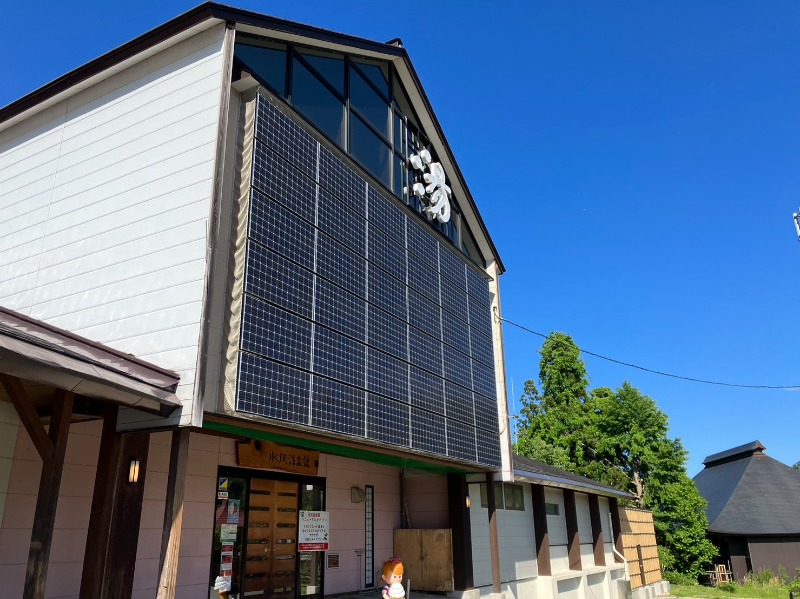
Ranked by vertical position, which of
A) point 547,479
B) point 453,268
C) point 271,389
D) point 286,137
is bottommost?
point 547,479

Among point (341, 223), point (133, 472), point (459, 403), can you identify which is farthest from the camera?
point (459, 403)

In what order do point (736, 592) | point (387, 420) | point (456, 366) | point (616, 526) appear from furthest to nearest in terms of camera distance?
1. point (736, 592)
2. point (616, 526)
3. point (456, 366)
4. point (387, 420)

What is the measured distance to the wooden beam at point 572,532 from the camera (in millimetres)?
19281

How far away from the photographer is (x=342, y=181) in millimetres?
9922

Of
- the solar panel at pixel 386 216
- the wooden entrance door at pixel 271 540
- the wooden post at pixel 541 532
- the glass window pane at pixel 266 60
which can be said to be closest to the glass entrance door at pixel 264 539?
the wooden entrance door at pixel 271 540

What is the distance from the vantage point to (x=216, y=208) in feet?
24.5

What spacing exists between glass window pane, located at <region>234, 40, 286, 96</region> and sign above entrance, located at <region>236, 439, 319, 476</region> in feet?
18.9

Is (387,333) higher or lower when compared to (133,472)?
higher

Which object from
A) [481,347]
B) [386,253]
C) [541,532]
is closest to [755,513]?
[541,532]

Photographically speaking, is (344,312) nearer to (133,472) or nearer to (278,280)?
(278,280)

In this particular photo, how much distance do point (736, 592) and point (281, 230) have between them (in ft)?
94.6

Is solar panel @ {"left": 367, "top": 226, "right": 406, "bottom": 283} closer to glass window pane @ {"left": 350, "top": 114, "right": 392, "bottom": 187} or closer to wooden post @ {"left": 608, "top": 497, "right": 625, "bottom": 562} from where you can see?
glass window pane @ {"left": 350, "top": 114, "right": 392, "bottom": 187}

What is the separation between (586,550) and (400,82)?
52.4ft

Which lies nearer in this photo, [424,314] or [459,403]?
[424,314]
